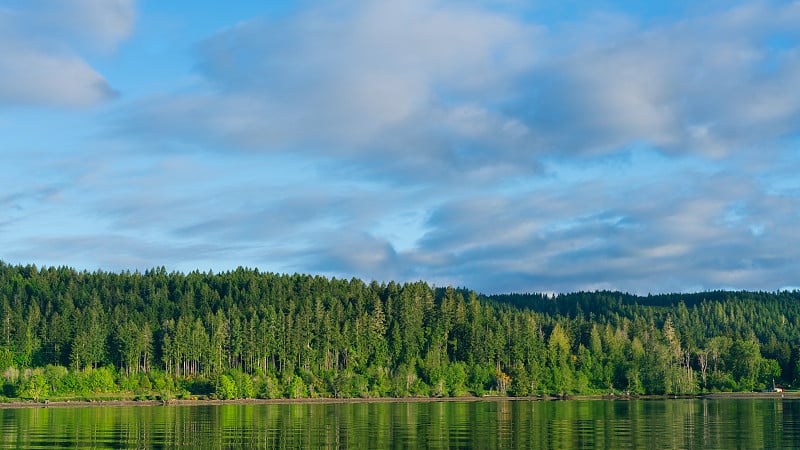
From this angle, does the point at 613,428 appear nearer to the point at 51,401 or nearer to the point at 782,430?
the point at 782,430

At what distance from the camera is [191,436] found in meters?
87.3

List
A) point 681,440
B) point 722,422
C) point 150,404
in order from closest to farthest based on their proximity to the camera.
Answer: point 681,440
point 722,422
point 150,404

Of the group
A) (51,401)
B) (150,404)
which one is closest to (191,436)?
(150,404)

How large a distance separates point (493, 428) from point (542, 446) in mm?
23504

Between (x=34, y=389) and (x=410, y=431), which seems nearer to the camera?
(x=410, y=431)

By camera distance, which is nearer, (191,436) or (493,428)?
(191,436)

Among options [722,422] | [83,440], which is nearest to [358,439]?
[83,440]

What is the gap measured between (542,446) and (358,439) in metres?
18.0

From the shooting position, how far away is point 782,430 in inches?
3787

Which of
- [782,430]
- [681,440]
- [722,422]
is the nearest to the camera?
[681,440]

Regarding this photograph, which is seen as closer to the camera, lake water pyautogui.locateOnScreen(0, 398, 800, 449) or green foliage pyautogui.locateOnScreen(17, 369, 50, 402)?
lake water pyautogui.locateOnScreen(0, 398, 800, 449)

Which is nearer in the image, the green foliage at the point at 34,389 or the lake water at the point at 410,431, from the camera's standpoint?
the lake water at the point at 410,431

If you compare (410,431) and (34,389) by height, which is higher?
(410,431)

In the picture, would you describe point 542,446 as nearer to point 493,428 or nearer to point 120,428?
point 493,428
